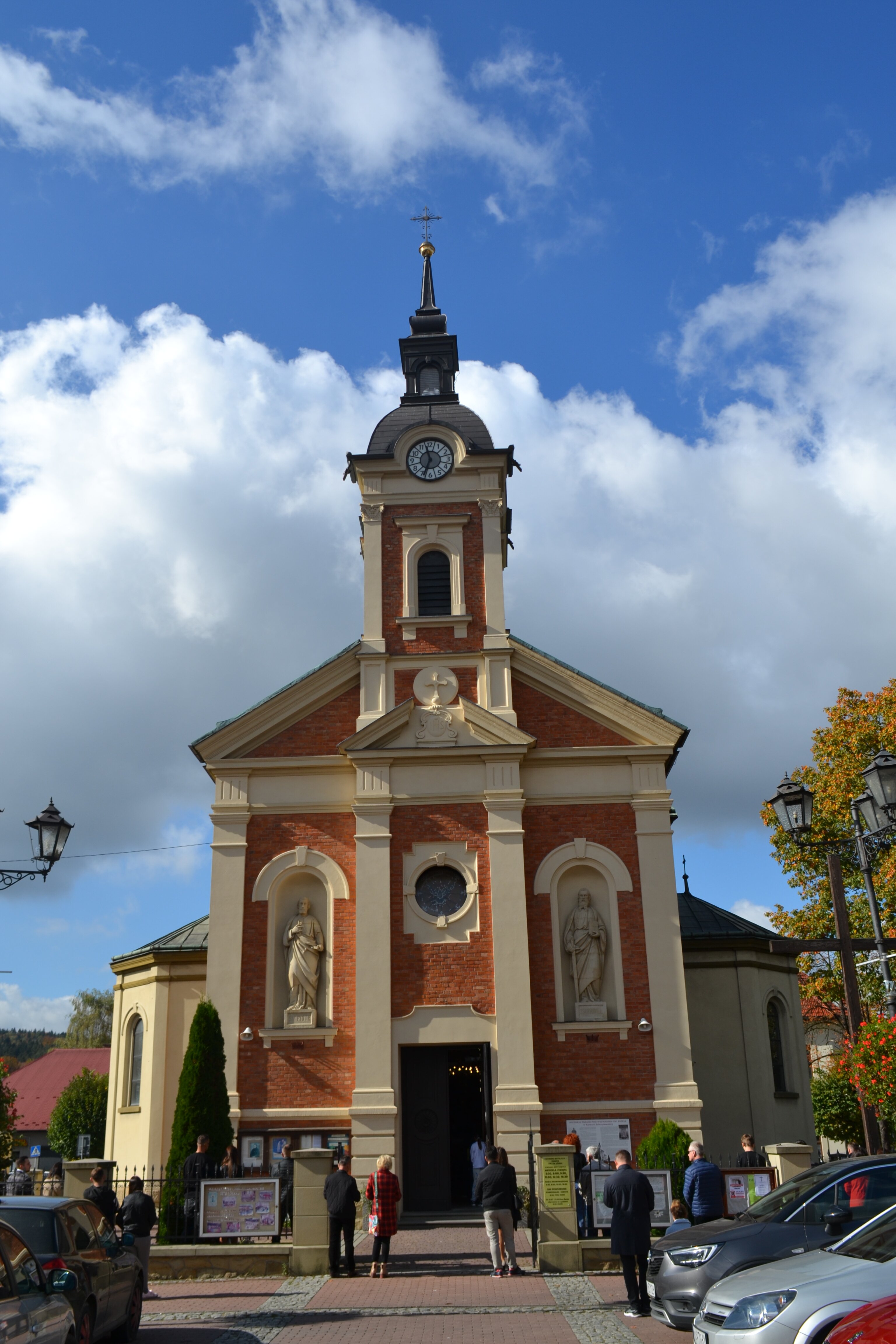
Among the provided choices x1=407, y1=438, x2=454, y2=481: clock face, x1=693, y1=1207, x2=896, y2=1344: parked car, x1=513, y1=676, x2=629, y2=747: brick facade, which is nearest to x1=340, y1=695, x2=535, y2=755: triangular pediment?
x1=513, y1=676, x2=629, y2=747: brick facade

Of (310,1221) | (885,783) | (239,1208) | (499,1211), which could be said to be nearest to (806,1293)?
(885,783)

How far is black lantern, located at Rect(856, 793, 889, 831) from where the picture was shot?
13961mm

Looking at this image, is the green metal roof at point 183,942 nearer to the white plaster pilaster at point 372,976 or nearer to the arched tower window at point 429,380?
the white plaster pilaster at point 372,976

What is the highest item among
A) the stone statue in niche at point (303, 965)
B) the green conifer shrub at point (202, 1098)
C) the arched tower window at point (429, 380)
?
the arched tower window at point (429, 380)

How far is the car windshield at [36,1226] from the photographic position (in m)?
9.76

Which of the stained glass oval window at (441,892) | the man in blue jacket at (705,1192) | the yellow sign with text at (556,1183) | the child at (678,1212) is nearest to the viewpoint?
A: the man in blue jacket at (705,1192)

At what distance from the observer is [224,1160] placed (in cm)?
1908

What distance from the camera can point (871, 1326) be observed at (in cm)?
616

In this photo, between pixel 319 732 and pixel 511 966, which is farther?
pixel 319 732

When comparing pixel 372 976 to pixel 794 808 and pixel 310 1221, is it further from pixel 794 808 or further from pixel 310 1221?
pixel 794 808

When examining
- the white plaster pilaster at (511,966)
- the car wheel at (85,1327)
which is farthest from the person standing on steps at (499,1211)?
the car wheel at (85,1327)

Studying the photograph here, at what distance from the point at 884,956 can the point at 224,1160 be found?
456 inches

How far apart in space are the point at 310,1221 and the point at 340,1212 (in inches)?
23.3

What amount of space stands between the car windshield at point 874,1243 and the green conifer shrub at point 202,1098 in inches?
480
